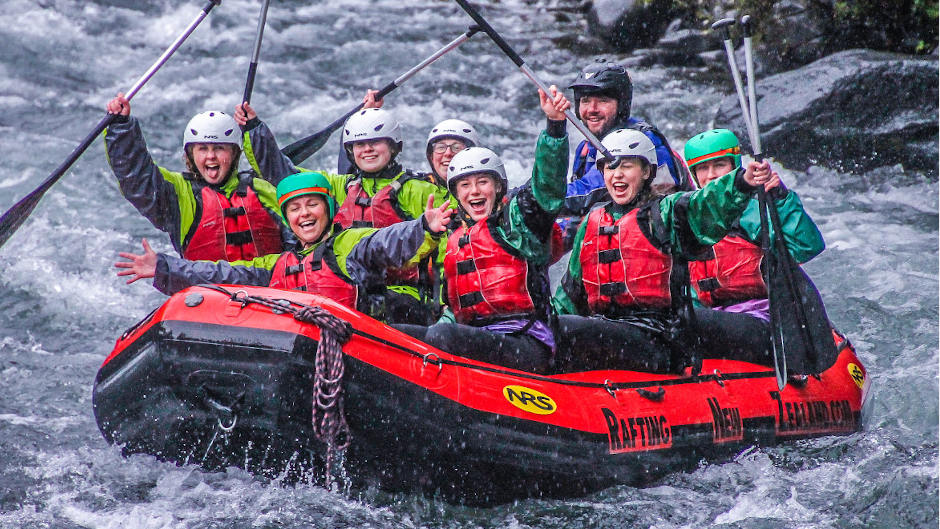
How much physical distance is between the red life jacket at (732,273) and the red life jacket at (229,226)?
7.45 ft

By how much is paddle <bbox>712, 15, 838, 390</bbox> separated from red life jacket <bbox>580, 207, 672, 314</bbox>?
0.50 m

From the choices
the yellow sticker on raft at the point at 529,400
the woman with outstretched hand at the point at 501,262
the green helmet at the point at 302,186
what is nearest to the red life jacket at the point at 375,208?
the green helmet at the point at 302,186

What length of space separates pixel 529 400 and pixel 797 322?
1.33 meters

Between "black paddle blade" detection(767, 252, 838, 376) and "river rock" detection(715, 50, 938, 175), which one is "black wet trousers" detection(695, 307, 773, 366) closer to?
"black paddle blade" detection(767, 252, 838, 376)

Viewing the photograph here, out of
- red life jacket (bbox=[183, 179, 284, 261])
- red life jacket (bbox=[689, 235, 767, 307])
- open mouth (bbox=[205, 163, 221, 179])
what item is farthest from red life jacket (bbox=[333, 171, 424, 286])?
red life jacket (bbox=[689, 235, 767, 307])

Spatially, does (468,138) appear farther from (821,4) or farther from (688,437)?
(821,4)

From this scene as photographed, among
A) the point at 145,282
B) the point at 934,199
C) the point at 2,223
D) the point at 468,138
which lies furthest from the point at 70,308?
the point at 934,199

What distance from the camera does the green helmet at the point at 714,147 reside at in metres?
5.29

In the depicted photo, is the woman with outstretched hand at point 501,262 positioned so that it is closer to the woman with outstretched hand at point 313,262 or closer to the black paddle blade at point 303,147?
the woman with outstretched hand at point 313,262

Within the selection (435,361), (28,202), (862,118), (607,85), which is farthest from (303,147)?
(862,118)

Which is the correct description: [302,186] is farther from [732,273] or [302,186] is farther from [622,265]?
[732,273]

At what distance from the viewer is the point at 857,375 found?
212 inches

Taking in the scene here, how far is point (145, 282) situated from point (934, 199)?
6617 mm

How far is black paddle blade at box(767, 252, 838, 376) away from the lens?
482cm
